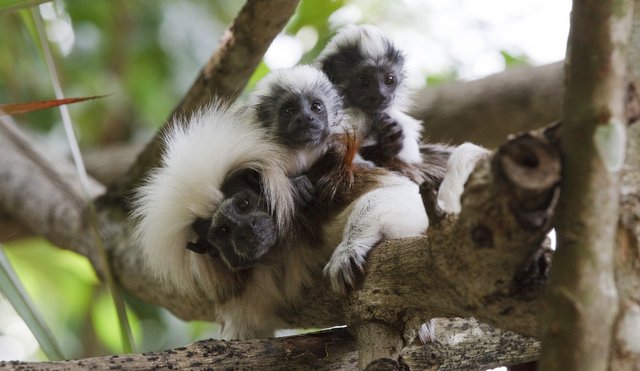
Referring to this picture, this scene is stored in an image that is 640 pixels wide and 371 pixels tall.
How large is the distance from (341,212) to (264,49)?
42.9 inches

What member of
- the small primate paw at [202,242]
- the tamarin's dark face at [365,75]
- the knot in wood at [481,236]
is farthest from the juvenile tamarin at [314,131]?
the knot in wood at [481,236]

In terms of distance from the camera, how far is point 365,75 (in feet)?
12.2

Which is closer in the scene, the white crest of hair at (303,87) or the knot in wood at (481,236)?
the knot in wood at (481,236)

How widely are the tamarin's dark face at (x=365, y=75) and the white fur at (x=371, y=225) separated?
937 millimetres

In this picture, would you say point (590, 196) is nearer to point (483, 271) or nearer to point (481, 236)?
point (481, 236)

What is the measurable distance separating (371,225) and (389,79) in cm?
139

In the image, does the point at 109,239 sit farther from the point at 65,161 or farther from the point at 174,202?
the point at 174,202

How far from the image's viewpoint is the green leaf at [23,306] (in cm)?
251

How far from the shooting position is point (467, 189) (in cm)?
168

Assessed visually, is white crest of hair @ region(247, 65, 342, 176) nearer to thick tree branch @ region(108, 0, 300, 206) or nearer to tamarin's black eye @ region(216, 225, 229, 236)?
thick tree branch @ region(108, 0, 300, 206)

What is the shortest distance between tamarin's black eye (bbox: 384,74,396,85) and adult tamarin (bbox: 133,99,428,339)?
2.98ft

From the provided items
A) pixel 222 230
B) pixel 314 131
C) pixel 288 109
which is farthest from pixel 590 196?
pixel 288 109

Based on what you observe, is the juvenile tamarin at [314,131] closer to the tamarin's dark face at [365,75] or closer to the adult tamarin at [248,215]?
the adult tamarin at [248,215]

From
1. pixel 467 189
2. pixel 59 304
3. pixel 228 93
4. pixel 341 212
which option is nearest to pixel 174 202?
pixel 341 212
